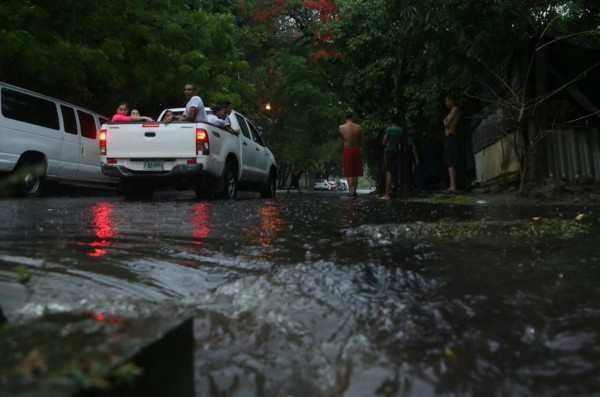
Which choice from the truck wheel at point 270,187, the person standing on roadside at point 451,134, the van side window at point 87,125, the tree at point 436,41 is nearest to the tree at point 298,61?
the tree at point 436,41

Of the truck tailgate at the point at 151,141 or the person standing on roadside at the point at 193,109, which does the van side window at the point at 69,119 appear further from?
the person standing on roadside at the point at 193,109

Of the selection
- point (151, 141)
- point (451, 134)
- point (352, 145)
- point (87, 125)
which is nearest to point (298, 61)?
point (352, 145)

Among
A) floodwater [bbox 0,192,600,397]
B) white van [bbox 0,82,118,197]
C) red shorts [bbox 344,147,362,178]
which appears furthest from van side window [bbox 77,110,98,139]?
floodwater [bbox 0,192,600,397]

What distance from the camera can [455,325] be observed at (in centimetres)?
243

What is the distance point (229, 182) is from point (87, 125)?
13.1 ft

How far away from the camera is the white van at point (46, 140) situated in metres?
9.94

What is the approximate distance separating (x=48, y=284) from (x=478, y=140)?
14.8m

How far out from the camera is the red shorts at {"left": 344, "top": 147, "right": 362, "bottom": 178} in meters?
13.0

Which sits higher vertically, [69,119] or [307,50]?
[307,50]

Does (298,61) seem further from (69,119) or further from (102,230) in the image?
(102,230)

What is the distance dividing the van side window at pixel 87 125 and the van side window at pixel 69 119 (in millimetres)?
242

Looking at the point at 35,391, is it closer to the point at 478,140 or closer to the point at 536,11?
the point at 536,11

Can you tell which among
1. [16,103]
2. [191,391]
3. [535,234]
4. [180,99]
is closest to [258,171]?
[16,103]

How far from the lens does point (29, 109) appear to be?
34.6 feet
